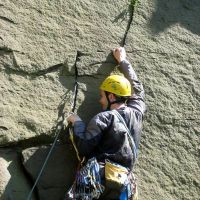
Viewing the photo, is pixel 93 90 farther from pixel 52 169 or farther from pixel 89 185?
pixel 89 185

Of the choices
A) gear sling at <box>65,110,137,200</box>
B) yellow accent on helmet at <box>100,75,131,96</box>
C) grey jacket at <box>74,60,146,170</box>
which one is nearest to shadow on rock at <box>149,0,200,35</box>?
yellow accent on helmet at <box>100,75,131,96</box>

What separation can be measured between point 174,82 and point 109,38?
2.82 ft

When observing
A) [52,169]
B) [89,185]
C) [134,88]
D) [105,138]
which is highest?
[134,88]

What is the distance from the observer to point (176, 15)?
268 inches

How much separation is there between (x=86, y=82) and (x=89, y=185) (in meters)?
1.25

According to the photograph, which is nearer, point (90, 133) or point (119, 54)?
point (90, 133)

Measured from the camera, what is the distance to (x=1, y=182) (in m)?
5.36

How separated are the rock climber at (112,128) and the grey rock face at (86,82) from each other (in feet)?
1.05

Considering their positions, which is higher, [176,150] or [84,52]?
[84,52]

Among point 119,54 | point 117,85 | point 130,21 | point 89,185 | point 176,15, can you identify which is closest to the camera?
point 89,185

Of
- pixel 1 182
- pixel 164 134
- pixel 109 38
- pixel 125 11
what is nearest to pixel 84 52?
pixel 109 38

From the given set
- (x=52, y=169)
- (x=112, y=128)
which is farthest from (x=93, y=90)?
(x=52, y=169)

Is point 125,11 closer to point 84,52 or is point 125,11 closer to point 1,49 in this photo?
point 84,52

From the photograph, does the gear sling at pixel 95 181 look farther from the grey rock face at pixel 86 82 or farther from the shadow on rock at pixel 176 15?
the shadow on rock at pixel 176 15
